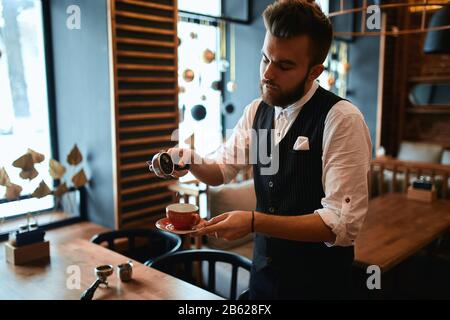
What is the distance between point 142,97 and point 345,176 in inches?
90.8

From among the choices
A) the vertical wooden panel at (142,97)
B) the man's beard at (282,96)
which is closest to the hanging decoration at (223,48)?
the vertical wooden panel at (142,97)

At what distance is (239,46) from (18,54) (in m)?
3.09

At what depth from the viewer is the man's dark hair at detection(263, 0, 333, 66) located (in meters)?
1.41

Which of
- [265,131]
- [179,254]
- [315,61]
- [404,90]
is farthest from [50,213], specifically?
[404,90]

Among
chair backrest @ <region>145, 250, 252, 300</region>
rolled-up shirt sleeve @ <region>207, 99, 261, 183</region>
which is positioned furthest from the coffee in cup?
chair backrest @ <region>145, 250, 252, 300</region>

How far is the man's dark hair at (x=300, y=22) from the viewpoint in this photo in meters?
1.41

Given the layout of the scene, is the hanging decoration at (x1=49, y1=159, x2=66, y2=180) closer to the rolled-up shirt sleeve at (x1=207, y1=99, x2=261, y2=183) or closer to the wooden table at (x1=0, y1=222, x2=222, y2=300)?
the wooden table at (x1=0, y1=222, x2=222, y2=300)

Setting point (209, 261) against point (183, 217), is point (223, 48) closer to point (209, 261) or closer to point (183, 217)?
point (209, 261)

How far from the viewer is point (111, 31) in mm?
3066

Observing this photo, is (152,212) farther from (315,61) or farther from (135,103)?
(315,61)

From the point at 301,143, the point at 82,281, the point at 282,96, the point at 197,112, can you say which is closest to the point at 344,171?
the point at 301,143

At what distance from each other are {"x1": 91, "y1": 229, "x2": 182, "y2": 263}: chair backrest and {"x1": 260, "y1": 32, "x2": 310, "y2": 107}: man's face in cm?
130

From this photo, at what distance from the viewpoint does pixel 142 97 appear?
3.38 metres

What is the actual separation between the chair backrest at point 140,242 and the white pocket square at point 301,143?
1196mm
